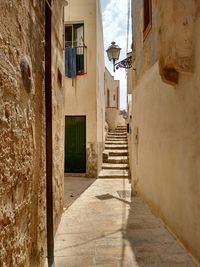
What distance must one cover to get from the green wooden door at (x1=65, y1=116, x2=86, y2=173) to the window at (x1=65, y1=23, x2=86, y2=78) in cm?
197

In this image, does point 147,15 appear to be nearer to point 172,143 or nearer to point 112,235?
point 172,143

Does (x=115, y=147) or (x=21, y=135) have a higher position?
(x=21, y=135)

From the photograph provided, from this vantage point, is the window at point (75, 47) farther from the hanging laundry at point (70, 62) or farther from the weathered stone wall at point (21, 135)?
the weathered stone wall at point (21, 135)

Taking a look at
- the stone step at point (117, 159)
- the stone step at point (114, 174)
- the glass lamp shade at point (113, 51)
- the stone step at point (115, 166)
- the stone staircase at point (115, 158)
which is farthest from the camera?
the stone step at point (117, 159)

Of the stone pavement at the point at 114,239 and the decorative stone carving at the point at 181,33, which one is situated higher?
the decorative stone carving at the point at 181,33

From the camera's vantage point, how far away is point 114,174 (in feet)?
41.4

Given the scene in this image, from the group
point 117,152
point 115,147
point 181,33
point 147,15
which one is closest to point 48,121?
point 181,33

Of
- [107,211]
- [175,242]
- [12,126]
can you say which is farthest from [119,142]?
[12,126]

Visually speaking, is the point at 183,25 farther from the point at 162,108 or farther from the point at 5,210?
the point at 5,210

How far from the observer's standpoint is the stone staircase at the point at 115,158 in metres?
12.8

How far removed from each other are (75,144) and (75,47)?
162 inches

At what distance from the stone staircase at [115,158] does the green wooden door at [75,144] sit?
1049mm

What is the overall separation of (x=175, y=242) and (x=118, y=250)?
0.93 metres

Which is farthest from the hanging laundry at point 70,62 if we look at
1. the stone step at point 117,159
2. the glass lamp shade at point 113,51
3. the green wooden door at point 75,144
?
the stone step at point 117,159
